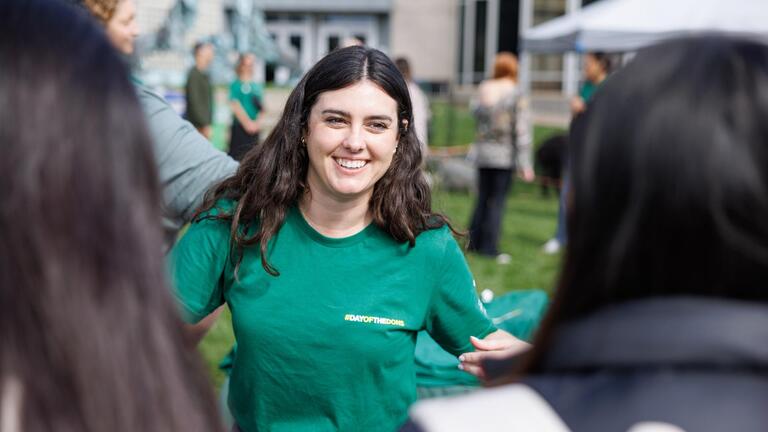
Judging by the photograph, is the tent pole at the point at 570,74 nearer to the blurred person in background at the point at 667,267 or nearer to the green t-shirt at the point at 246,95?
the green t-shirt at the point at 246,95

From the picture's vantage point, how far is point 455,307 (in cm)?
254

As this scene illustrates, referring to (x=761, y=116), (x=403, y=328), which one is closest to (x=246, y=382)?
(x=403, y=328)

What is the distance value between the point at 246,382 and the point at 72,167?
1.48m

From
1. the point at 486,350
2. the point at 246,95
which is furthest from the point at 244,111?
the point at 486,350

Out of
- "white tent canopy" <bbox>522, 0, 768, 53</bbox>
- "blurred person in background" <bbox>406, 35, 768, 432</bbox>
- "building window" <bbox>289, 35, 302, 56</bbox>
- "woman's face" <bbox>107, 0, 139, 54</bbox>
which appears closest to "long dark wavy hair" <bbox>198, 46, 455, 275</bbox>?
"woman's face" <bbox>107, 0, 139, 54</bbox>

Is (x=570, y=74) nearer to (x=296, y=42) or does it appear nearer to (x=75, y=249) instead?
(x=296, y=42)

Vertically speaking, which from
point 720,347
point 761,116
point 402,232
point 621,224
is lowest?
point 402,232

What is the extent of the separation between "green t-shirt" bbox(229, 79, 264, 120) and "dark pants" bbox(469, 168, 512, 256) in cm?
337

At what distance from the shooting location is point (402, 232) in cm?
253

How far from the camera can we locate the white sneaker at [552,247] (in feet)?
31.1

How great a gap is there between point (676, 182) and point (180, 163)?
1.97 metres

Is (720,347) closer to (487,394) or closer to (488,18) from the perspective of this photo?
(487,394)

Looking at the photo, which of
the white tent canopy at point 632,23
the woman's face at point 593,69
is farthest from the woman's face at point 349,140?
the white tent canopy at point 632,23

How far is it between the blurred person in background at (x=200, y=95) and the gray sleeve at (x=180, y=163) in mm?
7798
